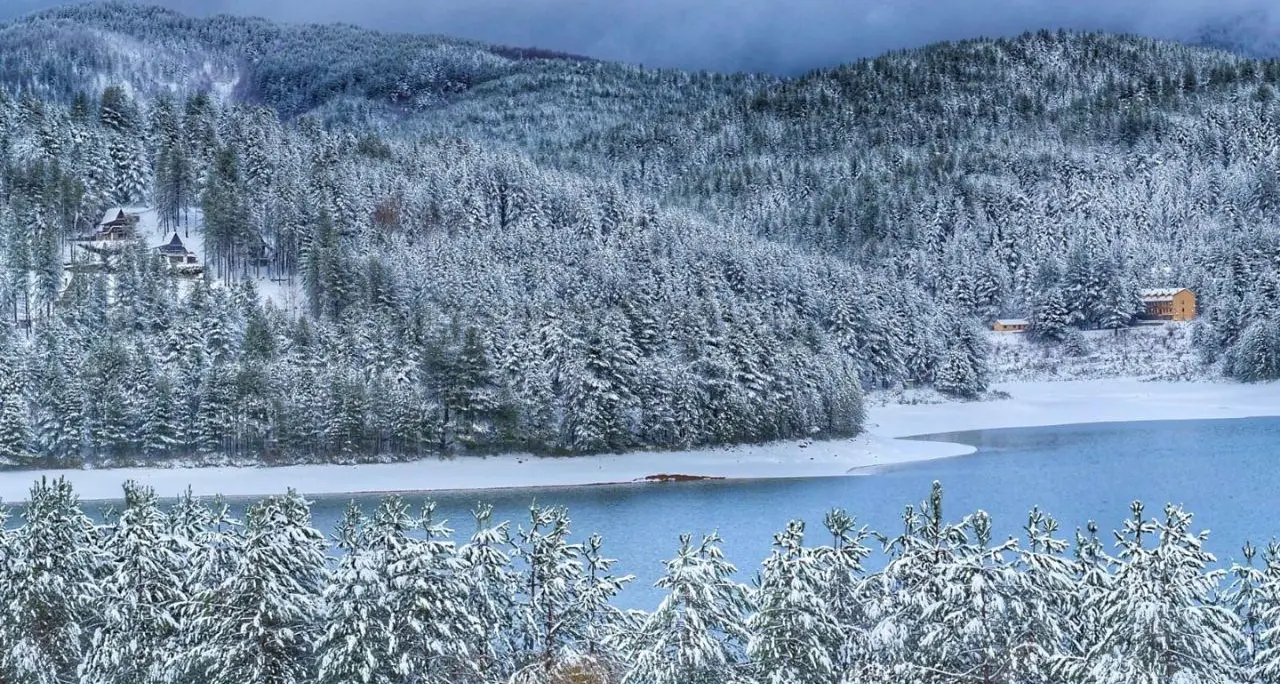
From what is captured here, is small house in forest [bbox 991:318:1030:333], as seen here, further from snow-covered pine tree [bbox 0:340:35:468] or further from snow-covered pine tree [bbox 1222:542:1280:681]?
snow-covered pine tree [bbox 1222:542:1280:681]

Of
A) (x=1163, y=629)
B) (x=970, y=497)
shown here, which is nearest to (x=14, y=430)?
(x=970, y=497)

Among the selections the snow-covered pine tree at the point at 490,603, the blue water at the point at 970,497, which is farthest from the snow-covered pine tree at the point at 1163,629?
the blue water at the point at 970,497

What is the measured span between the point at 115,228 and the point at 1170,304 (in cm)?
9931

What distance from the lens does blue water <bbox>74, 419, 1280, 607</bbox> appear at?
45.3 metres

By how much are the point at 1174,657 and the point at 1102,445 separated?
58.9 metres

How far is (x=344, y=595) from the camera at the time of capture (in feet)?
70.7

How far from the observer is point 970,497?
54.0 m

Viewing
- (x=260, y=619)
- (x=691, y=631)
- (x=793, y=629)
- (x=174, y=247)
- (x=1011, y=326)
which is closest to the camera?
(x=691, y=631)

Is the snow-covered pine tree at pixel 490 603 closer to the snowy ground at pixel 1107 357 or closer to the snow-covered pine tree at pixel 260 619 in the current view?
the snow-covered pine tree at pixel 260 619

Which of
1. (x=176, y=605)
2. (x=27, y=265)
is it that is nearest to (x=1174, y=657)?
(x=176, y=605)

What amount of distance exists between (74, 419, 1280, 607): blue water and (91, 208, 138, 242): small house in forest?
52.7m

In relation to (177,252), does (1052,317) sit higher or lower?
lower

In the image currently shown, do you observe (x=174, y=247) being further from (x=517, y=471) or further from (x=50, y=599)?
(x=50, y=599)

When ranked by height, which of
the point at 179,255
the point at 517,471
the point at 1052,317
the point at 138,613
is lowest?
the point at 517,471
